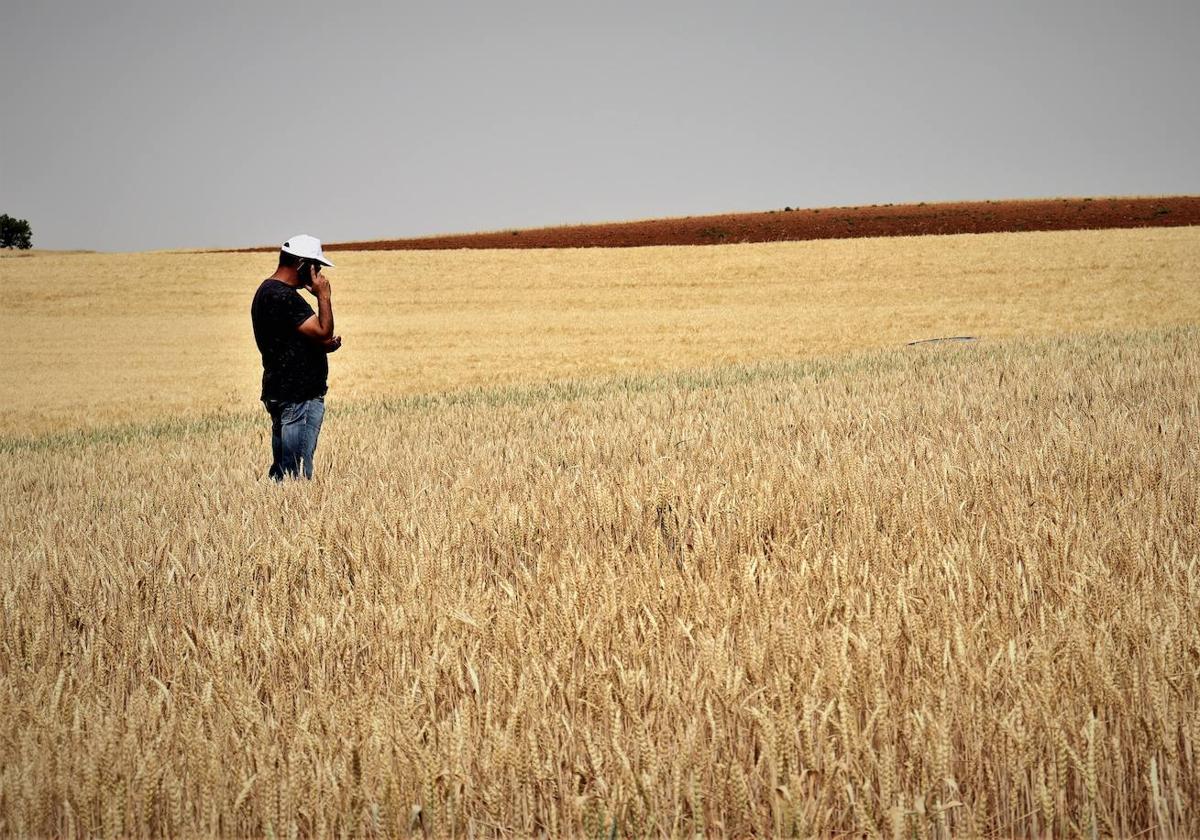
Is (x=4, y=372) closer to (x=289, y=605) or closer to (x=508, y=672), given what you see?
(x=289, y=605)

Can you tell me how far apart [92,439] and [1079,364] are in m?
11.5

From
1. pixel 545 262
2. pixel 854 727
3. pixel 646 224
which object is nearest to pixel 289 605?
pixel 854 727

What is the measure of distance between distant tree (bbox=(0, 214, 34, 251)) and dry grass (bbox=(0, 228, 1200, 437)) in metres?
61.8

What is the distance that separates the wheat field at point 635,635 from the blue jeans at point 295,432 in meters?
0.26

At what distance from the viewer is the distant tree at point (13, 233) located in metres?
90.5

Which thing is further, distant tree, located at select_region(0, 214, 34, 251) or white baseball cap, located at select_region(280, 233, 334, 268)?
distant tree, located at select_region(0, 214, 34, 251)

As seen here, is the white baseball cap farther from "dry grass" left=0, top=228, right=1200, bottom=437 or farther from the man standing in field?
"dry grass" left=0, top=228, right=1200, bottom=437

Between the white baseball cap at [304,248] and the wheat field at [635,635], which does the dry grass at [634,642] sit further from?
the white baseball cap at [304,248]

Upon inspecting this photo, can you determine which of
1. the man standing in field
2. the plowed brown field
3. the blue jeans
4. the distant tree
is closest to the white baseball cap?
the man standing in field

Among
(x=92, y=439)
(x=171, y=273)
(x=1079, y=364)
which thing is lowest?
(x=92, y=439)

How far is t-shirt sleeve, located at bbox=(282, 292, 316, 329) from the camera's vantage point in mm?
5535

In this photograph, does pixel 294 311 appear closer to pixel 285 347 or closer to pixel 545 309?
pixel 285 347

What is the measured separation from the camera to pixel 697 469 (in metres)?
5.57

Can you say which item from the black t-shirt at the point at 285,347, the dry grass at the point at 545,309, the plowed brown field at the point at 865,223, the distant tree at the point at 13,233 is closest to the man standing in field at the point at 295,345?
the black t-shirt at the point at 285,347
